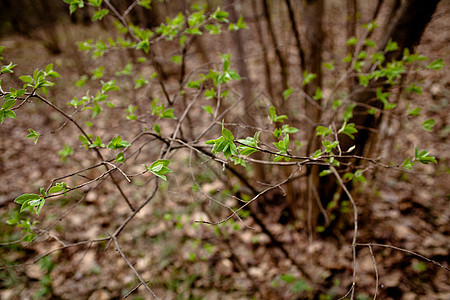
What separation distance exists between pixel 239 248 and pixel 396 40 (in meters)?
2.54

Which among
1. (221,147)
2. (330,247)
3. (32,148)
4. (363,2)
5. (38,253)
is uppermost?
(363,2)

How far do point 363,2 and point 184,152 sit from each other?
6380 millimetres

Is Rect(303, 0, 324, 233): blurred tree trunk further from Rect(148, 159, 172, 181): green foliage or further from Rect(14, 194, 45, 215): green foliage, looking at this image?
Rect(14, 194, 45, 215): green foliage

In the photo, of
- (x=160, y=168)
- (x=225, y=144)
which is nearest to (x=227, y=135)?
(x=225, y=144)

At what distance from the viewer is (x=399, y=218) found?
272 centimetres

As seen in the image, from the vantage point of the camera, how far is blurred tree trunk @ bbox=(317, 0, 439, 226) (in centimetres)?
154

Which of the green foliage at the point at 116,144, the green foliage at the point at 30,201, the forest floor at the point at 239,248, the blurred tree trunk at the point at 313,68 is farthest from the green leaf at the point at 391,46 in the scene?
the green foliage at the point at 30,201

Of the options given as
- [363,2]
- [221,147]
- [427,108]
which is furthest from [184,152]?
[363,2]

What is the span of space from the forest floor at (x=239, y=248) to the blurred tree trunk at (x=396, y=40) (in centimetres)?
80

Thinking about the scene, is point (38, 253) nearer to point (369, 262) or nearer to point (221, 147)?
point (221, 147)

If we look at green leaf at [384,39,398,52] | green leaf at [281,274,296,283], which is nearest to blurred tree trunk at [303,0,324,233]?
green leaf at [281,274,296,283]

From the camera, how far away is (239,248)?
2975 millimetres

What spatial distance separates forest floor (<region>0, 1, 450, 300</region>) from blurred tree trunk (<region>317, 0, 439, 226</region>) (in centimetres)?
80

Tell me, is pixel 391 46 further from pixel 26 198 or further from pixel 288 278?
pixel 288 278
